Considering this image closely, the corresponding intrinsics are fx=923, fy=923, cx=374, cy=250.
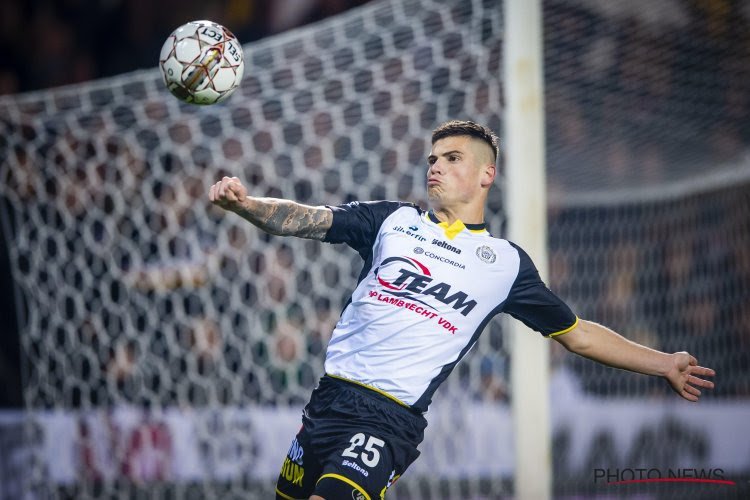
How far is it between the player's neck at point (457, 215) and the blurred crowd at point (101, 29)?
22.2 ft

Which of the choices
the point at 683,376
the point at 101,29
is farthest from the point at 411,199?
the point at 101,29

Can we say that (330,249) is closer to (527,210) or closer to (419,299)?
(527,210)

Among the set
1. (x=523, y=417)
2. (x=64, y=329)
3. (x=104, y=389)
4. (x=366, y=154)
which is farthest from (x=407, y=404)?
(x=64, y=329)

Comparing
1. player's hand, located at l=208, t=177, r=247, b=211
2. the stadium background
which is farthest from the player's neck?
the stadium background

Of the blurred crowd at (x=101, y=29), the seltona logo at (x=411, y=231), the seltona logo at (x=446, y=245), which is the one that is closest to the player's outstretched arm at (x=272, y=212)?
the seltona logo at (x=411, y=231)

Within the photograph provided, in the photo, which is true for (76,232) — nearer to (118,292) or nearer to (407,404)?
(118,292)

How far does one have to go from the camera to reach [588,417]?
7.50 metres

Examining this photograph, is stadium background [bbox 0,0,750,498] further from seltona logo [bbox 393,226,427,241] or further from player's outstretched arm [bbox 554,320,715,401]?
player's outstretched arm [bbox 554,320,715,401]

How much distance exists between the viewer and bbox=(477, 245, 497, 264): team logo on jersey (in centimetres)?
367

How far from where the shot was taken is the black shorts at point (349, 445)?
335cm

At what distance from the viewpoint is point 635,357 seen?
3.71 m

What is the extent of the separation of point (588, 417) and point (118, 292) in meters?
3.85

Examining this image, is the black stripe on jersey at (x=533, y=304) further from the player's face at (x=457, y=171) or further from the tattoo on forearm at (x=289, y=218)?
the tattoo on forearm at (x=289, y=218)

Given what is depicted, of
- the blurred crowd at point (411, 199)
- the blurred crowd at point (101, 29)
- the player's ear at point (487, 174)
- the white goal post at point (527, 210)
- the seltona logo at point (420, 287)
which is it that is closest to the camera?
the seltona logo at point (420, 287)
